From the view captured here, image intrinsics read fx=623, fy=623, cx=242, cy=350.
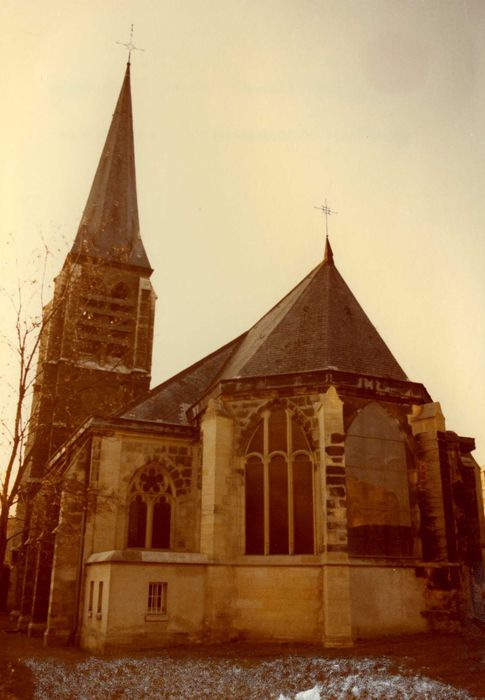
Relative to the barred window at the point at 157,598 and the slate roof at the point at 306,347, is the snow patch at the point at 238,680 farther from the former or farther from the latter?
the slate roof at the point at 306,347

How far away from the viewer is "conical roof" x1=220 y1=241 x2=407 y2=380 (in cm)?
1764

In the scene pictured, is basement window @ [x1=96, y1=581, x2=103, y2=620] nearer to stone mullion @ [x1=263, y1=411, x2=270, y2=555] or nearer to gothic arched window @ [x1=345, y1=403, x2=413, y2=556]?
stone mullion @ [x1=263, y1=411, x2=270, y2=555]

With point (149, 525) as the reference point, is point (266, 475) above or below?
above

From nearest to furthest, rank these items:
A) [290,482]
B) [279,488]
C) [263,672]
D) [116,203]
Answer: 1. [263,672]
2. [290,482]
3. [279,488]
4. [116,203]

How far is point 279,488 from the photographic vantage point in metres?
16.3

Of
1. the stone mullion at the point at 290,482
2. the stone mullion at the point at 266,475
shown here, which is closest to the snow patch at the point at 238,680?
the stone mullion at the point at 290,482

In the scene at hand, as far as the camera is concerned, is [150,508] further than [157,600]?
Yes

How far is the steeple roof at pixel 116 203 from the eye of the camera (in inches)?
1321

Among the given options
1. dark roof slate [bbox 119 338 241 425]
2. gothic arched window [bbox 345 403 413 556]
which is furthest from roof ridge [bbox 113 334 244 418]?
gothic arched window [bbox 345 403 413 556]

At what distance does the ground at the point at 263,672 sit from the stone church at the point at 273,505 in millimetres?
866

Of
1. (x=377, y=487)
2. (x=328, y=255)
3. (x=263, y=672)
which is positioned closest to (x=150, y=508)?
(x=377, y=487)

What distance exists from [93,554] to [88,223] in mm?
21489

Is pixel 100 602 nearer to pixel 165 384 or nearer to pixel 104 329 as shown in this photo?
pixel 165 384

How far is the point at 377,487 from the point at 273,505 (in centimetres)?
272
